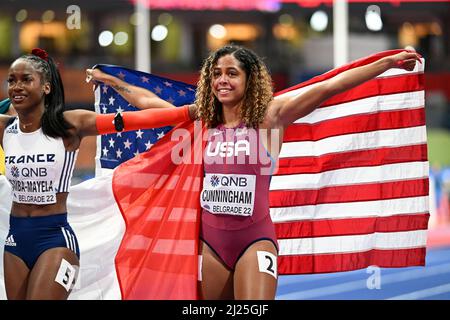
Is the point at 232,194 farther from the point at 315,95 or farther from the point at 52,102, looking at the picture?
the point at 52,102

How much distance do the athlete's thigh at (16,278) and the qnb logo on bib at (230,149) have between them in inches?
51.1

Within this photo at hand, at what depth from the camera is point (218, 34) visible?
2803 cm

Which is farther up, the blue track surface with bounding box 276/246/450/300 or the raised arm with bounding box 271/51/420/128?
the raised arm with bounding box 271/51/420/128

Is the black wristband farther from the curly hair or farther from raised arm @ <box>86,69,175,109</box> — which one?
raised arm @ <box>86,69,175,109</box>

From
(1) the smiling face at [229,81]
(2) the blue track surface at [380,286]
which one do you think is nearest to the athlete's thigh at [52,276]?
(1) the smiling face at [229,81]

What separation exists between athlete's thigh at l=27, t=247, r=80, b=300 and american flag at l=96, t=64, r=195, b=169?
1.37 m

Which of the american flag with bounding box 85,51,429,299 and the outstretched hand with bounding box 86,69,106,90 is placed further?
the american flag with bounding box 85,51,429,299

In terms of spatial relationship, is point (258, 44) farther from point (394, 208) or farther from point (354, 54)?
point (394, 208)

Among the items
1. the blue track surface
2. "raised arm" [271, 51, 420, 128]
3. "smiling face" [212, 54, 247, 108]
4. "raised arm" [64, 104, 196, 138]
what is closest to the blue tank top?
"raised arm" [64, 104, 196, 138]

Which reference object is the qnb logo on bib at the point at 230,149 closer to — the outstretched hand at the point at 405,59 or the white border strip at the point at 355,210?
the outstretched hand at the point at 405,59

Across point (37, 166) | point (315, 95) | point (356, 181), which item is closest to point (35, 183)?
point (37, 166)

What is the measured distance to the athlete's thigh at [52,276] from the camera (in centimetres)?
530

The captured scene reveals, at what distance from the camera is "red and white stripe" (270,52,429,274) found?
21.4 ft
